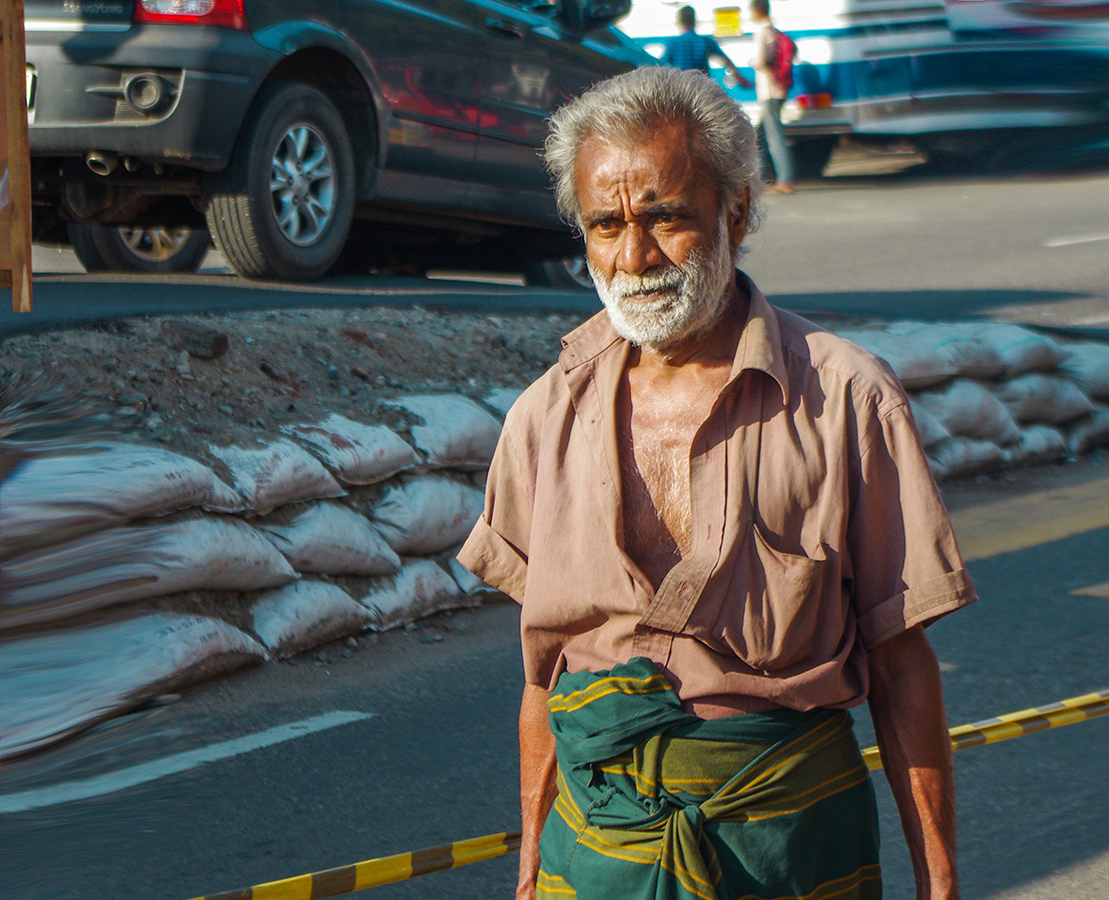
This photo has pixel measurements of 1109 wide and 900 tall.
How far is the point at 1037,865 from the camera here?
10.2ft

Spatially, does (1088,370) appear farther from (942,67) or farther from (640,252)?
(942,67)

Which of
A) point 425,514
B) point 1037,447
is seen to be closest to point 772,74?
point 1037,447

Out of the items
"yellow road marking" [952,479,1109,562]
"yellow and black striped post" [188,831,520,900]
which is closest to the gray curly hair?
"yellow and black striped post" [188,831,520,900]

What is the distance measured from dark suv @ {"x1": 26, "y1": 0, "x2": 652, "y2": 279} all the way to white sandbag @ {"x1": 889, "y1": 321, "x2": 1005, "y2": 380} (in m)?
2.16

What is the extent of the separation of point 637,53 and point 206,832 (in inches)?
248

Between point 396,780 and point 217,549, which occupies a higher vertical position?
point 217,549

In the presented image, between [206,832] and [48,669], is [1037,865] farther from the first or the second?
[48,669]

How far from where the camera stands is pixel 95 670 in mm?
3469

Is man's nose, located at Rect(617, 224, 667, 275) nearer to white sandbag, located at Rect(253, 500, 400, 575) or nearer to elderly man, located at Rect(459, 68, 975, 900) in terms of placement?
elderly man, located at Rect(459, 68, 975, 900)

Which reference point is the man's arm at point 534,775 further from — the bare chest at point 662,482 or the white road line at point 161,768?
the white road line at point 161,768

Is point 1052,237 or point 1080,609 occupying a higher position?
point 1052,237

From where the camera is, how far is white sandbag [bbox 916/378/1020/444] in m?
6.70

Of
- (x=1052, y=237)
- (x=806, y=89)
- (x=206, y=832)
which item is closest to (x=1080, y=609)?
(x=206, y=832)

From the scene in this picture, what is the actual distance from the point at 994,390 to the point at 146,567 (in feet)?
16.1
